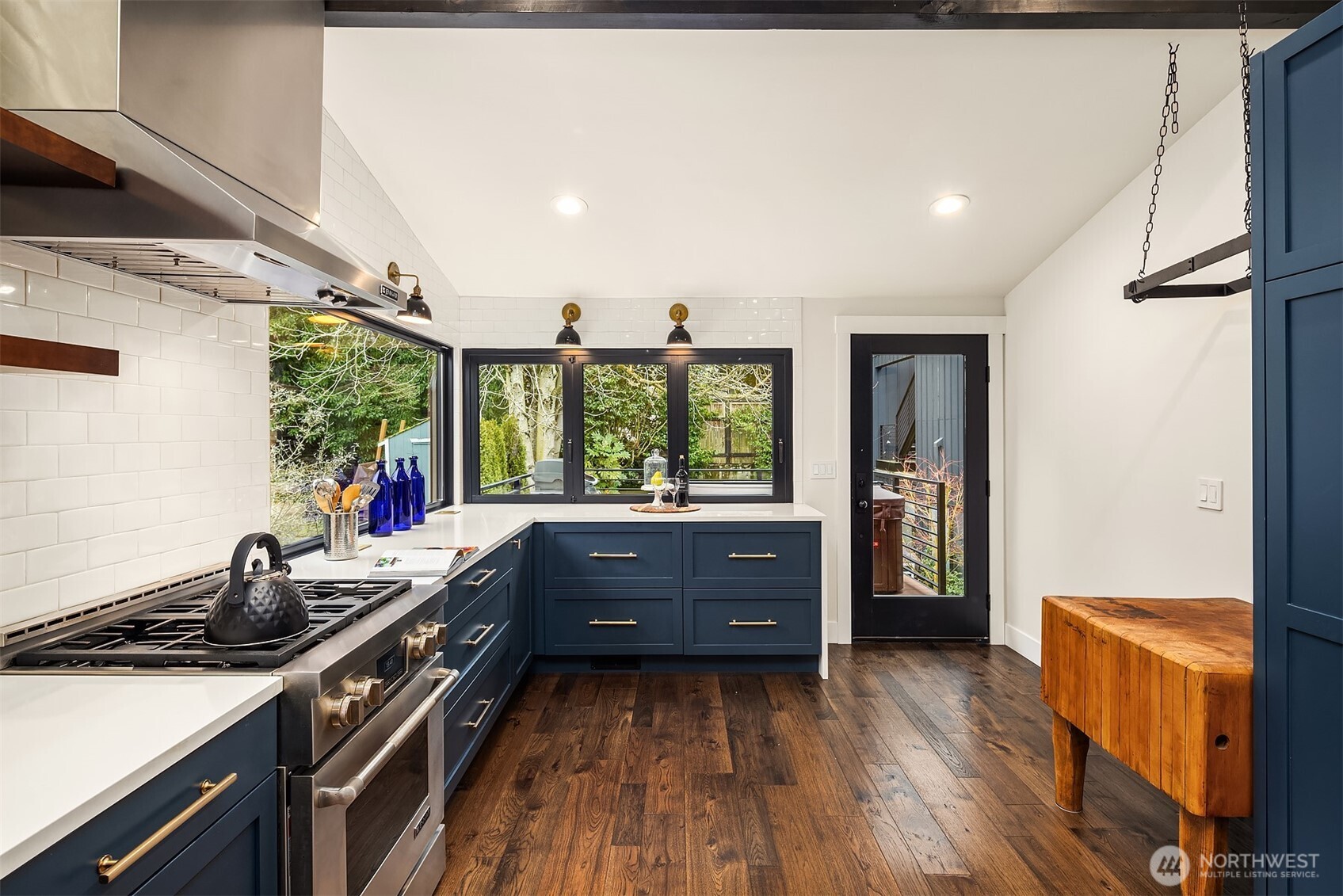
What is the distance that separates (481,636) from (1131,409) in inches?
117

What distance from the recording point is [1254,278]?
1.61 meters

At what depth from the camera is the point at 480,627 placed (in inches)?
98.5

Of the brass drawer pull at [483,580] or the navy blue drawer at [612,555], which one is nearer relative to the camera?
the brass drawer pull at [483,580]

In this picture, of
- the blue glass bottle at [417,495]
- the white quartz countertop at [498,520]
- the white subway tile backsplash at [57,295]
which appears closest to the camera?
the white subway tile backsplash at [57,295]

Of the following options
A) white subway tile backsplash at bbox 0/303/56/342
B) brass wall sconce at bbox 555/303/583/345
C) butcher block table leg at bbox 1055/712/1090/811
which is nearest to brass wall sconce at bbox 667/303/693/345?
brass wall sconce at bbox 555/303/583/345

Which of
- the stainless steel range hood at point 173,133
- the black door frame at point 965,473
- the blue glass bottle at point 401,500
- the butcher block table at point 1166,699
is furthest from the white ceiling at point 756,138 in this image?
the butcher block table at point 1166,699

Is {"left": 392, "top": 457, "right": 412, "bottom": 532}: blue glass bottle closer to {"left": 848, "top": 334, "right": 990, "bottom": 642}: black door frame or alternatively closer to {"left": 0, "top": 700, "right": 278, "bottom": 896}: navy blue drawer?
{"left": 0, "top": 700, "right": 278, "bottom": 896}: navy blue drawer

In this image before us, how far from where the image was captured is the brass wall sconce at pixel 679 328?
12.4ft

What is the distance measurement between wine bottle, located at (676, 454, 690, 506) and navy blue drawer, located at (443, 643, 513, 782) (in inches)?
54.4

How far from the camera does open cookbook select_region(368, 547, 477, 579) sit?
6.70 ft

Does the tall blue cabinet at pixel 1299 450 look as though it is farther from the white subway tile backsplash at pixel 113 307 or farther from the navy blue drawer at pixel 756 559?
the white subway tile backsplash at pixel 113 307

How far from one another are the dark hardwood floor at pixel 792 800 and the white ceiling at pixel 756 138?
234 centimetres
